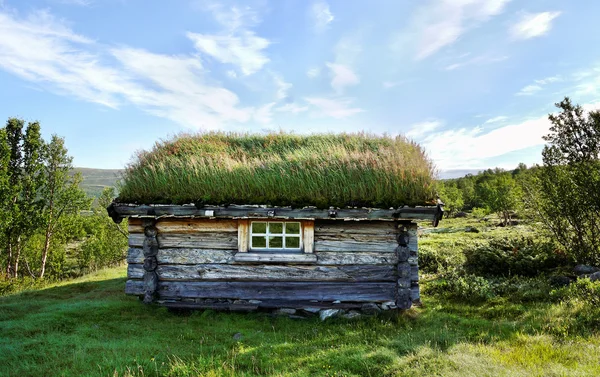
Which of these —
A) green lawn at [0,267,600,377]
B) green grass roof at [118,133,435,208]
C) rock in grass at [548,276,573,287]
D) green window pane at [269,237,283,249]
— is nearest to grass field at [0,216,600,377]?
green lawn at [0,267,600,377]

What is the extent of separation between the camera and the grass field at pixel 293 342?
18.5ft

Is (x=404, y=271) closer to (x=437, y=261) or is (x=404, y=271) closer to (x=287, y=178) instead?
(x=287, y=178)

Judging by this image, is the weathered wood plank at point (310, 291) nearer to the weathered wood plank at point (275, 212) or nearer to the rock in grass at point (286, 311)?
the rock in grass at point (286, 311)

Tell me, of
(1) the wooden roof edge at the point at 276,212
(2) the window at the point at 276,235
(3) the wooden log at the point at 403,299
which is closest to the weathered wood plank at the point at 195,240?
(2) the window at the point at 276,235

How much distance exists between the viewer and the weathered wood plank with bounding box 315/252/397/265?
29.7 feet

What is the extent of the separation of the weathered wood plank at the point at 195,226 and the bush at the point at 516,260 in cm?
944

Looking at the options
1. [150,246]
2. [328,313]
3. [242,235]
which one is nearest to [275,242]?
[242,235]

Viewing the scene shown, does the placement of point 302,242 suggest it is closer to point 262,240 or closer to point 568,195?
point 262,240

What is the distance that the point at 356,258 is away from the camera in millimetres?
9055

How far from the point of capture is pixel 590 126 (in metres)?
12.1

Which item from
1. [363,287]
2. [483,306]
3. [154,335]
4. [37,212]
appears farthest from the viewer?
[37,212]

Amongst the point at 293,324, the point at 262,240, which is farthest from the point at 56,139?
the point at 293,324

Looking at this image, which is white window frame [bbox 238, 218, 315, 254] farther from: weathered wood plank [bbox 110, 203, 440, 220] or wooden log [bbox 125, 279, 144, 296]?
wooden log [bbox 125, 279, 144, 296]

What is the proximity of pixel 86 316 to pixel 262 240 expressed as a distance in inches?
179
